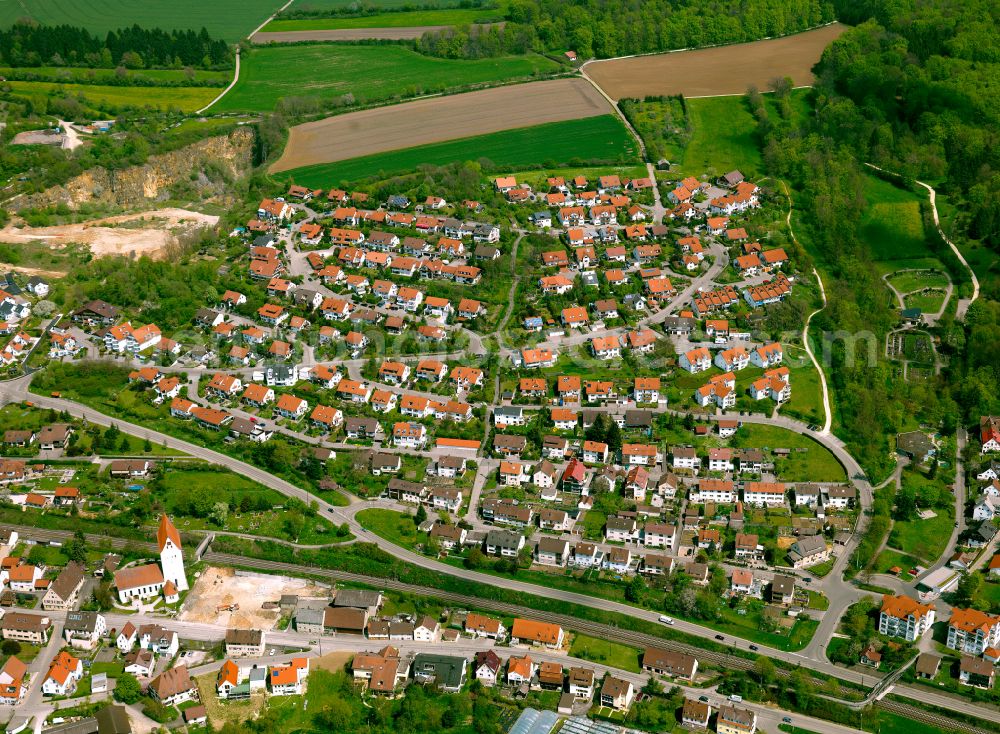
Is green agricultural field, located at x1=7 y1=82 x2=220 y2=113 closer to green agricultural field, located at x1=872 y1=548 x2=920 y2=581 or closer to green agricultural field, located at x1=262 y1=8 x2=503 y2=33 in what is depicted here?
green agricultural field, located at x1=262 y1=8 x2=503 y2=33

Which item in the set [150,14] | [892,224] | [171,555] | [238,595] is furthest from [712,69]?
[171,555]

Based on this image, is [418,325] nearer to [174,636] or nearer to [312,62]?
[174,636]

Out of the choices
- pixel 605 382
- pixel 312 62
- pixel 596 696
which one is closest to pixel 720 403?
pixel 605 382

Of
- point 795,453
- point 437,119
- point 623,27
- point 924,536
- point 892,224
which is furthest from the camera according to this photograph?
point 623,27

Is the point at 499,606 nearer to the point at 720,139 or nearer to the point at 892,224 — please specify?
the point at 892,224

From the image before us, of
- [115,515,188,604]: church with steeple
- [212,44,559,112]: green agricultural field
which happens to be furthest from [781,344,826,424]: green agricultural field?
[212,44,559,112]: green agricultural field

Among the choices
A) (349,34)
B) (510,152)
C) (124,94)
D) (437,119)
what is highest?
(349,34)
